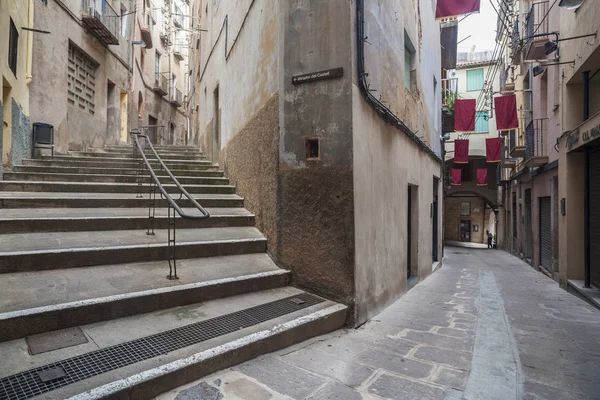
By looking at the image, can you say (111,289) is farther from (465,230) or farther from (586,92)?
(465,230)

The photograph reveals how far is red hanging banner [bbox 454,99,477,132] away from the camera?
632 inches

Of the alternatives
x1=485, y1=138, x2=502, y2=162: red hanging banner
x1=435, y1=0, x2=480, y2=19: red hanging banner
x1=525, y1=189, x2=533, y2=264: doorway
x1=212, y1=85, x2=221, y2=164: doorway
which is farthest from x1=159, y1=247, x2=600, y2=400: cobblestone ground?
x1=485, y1=138, x2=502, y2=162: red hanging banner

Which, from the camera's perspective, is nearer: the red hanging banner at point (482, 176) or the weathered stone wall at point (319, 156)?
the weathered stone wall at point (319, 156)

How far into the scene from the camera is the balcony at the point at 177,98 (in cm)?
2353

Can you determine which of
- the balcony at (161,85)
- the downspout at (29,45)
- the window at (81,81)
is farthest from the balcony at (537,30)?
the balcony at (161,85)

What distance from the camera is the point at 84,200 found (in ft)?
17.6

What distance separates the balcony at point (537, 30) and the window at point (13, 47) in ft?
37.8

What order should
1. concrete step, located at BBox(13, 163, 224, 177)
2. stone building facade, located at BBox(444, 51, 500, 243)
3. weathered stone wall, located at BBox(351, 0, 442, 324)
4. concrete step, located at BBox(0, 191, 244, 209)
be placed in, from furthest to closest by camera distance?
stone building facade, located at BBox(444, 51, 500, 243) < concrete step, located at BBox(13, 163, 224, 177) < concrete step, located at BBox(0, 191, 244, 209) < weathered stone wall, located at BBox(351, 0, 442, 324)

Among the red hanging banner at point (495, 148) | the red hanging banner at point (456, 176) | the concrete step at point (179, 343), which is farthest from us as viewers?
the red hanging banner at point (456, 176)

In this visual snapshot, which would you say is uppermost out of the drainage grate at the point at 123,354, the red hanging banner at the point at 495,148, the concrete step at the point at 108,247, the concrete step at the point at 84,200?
the red hanging banner at the point at 495,148

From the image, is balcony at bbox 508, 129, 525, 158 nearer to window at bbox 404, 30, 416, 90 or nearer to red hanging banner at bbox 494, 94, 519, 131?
red hanging banner at bbox 494, 94, 519, 131

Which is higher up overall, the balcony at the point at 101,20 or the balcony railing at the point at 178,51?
the balcony railing at the point at 178,51

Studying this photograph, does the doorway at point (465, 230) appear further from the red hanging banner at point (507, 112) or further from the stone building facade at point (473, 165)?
the red hanging banner at point (507, 112)

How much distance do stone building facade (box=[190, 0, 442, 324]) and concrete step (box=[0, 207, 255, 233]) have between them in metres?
0.74
